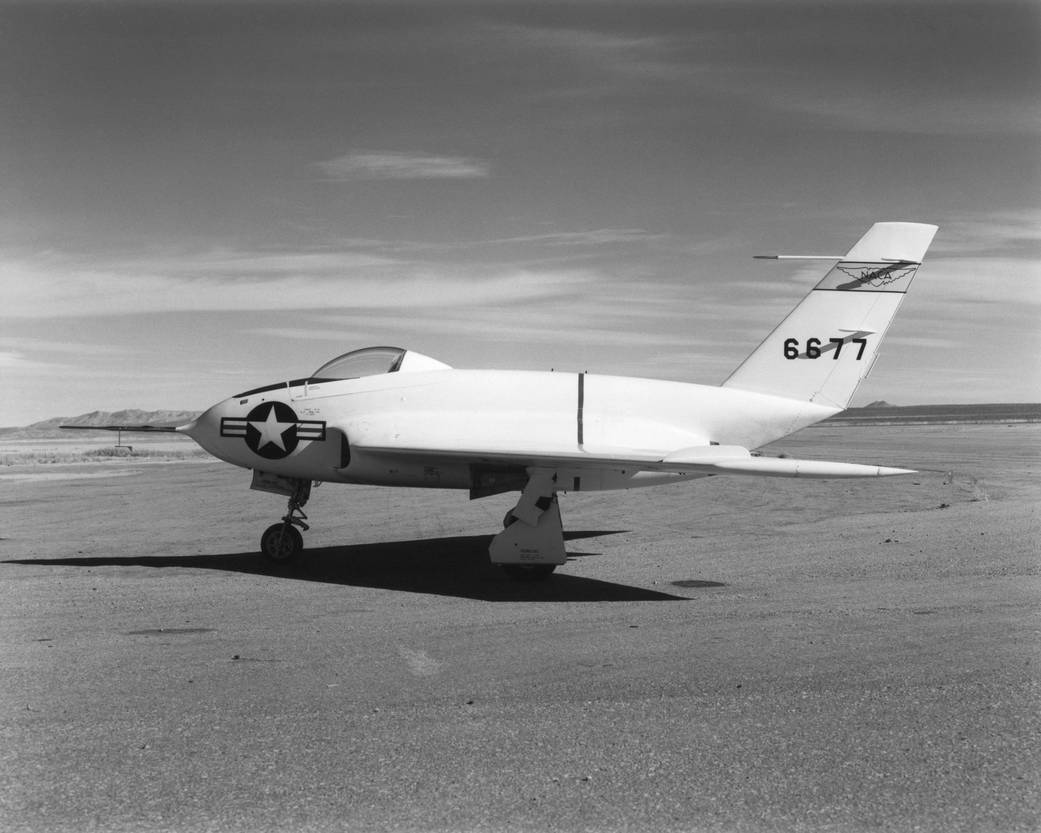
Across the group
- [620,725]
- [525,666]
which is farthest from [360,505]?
[620,725]

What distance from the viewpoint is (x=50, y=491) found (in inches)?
1085

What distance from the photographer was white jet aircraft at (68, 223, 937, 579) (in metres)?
13.2

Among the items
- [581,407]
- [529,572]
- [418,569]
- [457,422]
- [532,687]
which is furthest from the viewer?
[418,569]

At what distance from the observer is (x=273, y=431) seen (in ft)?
46.6

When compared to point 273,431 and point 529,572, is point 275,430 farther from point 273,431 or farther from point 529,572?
point 529,572

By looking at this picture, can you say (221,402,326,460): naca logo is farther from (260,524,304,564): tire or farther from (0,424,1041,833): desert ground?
(0,424,1041,833): desert ground

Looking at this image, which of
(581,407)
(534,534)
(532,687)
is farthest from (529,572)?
(532,687)

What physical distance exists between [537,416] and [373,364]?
105 inches

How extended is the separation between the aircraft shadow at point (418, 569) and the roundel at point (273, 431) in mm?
1714

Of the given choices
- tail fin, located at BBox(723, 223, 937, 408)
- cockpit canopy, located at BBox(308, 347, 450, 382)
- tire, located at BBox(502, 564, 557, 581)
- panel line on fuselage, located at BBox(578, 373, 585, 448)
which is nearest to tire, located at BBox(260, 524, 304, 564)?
cockpit canopy, located at BBox(308, 347, 450, 382)

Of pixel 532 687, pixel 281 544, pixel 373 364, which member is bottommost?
pixel 532 687

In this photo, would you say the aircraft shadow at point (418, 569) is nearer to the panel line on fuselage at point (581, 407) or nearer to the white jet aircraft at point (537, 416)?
the white jet aircraft at point (537, 416)

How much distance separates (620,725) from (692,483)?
20.5 meters

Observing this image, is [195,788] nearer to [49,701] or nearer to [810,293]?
[49,701]
